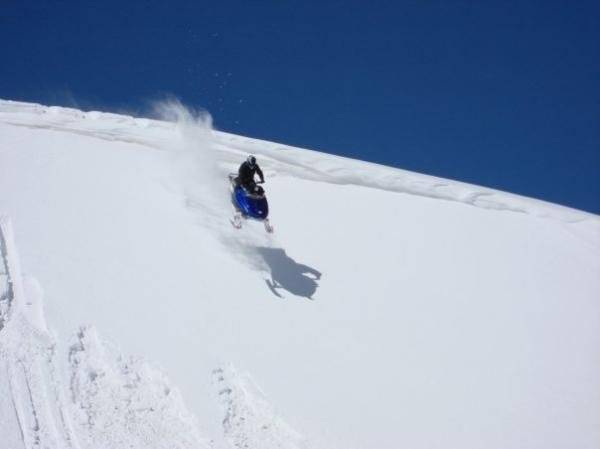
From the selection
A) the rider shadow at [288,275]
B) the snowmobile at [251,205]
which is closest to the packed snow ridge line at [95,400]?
the rider shadow at [288,275]

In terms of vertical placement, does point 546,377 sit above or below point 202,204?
below

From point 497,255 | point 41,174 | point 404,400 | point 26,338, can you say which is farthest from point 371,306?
point 41,174

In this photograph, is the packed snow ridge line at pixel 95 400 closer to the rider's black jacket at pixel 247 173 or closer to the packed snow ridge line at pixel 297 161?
the rider's black jacket at pixel 247 173

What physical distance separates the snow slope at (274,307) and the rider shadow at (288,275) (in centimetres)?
4

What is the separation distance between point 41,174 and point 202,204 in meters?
3.03

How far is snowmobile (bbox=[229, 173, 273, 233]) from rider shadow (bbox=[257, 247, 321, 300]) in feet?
1.57

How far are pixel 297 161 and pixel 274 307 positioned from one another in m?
6.87

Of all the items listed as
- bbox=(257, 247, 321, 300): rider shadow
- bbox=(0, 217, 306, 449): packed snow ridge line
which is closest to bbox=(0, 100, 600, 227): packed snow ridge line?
bbox=(257, 247, 321, 300): rider shadow

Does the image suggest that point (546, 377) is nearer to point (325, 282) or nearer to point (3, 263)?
point (325, 282)

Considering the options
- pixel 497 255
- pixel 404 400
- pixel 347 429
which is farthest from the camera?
pixel 497 255

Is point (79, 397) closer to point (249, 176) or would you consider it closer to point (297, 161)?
point (249, 176)

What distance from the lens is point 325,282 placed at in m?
11.5

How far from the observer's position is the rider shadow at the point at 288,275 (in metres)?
10.9

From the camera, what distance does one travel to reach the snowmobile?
1175 centimetres
